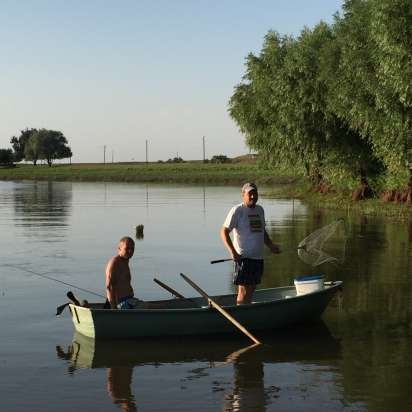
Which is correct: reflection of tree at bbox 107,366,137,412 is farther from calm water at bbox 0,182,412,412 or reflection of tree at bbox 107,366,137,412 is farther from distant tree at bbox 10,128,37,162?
distant tree at bbox 10,128,37,162

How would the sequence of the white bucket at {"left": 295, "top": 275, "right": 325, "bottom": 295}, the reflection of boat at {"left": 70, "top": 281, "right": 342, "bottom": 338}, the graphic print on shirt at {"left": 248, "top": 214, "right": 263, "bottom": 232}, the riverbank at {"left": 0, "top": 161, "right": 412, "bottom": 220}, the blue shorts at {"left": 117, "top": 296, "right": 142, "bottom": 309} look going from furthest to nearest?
the riverbank at {"left": 0, "top": 161, "right": 412, "bottom": 220}
the white bucket at {"left": 295, "top": 275, "right": 325, "bottom": 295}
the graphic print on shirt at {"left": 248, "top": 214, "right": 263, "bottom": 232}
the blue shorts at {"left": 117, "top": 296, "right": 142, "bottom": 309}
the reflection of boat at {"left": 70, "top": 281, "right": 342, "bottom": 338}

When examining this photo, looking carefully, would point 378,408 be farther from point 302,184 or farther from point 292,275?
point 302,184

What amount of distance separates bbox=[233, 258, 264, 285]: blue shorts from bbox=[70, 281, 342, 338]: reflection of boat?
0.44 metres

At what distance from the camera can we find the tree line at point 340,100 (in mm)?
28141

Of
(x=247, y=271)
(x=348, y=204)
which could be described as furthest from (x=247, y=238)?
(x=348, y=204)

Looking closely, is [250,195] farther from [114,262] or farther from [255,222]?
[114,262]

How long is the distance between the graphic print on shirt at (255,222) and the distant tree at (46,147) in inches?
6703

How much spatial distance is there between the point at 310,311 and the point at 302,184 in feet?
160

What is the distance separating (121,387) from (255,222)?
3805 millimetres

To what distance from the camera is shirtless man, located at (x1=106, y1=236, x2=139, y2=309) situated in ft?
35.4

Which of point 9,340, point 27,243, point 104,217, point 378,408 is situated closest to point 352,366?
point 378,408

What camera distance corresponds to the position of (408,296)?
14273 millimetres

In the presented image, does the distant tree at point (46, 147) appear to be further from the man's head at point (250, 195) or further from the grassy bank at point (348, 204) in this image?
the man's head at point (250, 195)

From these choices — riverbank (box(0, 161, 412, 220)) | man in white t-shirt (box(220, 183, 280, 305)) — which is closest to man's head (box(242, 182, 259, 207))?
man in white t-shirt (box(220, 183, 280, 305))
